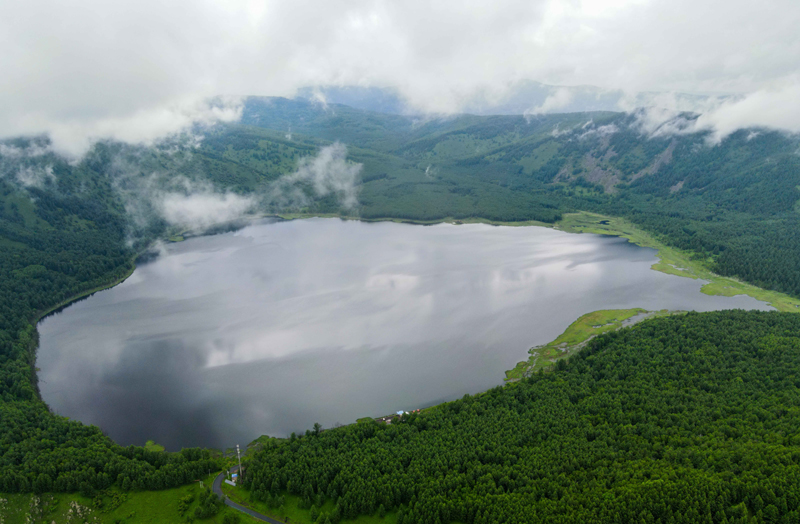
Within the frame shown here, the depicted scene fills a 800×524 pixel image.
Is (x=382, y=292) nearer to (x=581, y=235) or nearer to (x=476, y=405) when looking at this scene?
(x=476, y=405)

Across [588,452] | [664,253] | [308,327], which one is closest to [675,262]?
[664,253]

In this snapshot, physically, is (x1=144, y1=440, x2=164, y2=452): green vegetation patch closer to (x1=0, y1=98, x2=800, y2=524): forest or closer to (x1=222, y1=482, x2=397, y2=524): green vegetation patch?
(x1=0, y1=98, x2=800, y2=524): forest

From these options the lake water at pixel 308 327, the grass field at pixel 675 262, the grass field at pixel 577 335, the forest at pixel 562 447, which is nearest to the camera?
the forest at pixel 562 447

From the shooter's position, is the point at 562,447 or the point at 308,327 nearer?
the point at 562,447

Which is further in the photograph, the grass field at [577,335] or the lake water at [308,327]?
the grass field at [577,335]

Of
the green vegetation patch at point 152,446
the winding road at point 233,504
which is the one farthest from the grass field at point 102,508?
the green vegetation patch at point 152,446

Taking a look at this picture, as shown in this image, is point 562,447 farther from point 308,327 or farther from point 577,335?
point 308,327

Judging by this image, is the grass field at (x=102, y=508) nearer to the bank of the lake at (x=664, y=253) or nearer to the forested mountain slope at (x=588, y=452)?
the forested mountain slope at (x=588, y=452)
